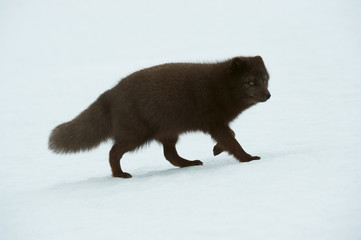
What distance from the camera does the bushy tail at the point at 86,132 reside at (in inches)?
320

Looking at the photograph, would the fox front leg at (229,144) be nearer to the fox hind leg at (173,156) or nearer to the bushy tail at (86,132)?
the fox hind leg at (173,156)

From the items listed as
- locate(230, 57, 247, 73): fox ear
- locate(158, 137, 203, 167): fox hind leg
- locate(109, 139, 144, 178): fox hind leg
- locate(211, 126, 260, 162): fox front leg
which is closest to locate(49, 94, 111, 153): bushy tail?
locate(109, 139, 144, 178): fox hind leg

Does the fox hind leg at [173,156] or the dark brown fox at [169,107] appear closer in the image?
the dark brown fox at [169,107]

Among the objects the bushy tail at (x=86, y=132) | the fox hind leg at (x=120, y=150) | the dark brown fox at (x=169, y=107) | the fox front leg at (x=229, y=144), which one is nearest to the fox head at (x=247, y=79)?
the dark brown fox at (x=169, y=107)

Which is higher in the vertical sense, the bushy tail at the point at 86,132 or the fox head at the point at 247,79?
the fox head at the point at 247,79

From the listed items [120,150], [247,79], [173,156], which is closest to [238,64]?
[247,79]

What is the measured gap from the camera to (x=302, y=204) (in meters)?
5.36

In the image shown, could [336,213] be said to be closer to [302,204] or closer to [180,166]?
[302,204]

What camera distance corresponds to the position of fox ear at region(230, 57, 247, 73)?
26.2ft

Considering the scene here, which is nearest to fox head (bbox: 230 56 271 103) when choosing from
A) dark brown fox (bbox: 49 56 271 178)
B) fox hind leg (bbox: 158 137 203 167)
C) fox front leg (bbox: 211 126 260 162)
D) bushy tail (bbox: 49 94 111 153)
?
dark brown fox (bbox: 49 56 271 178)

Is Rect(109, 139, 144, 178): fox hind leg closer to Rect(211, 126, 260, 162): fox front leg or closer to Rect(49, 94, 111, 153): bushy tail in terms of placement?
Rect(49, 94, 111, 153): bushy tail

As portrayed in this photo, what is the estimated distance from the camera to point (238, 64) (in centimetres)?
802

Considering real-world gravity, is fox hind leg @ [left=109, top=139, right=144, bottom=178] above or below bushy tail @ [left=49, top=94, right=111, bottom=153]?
below

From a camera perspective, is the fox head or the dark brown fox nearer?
the dark brown fox
